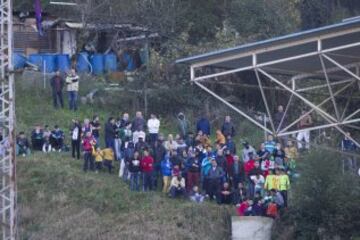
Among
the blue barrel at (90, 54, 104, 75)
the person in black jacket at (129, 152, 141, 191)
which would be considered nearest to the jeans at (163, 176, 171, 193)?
the person in black jacket at (129, 152, 141, 191)

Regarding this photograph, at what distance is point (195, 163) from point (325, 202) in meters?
4.07

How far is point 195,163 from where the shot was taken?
3506 cm

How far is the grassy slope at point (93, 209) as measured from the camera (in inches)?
1366

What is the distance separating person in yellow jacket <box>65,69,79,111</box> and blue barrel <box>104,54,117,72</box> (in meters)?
5.15

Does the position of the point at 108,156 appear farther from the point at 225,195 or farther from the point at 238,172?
the point at 238,172

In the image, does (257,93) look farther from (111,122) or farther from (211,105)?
(111,122)

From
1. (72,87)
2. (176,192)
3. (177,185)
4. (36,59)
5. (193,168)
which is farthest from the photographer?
(36,59)

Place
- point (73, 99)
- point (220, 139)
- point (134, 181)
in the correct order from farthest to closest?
point (73, 99) < point (220, 139) < point (134, 181)

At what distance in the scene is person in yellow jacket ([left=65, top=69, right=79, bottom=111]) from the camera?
142 feet

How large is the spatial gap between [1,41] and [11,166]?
10.3 feet

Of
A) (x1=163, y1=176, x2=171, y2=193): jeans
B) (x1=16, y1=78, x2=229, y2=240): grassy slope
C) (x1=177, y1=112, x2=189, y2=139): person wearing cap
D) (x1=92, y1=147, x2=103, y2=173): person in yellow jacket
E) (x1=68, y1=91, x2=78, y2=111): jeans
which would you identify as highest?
(x1=68, y1=91, x2=78, y2=111): jeans

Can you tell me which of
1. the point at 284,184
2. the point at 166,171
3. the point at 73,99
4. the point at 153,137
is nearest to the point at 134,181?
the point at 166,171

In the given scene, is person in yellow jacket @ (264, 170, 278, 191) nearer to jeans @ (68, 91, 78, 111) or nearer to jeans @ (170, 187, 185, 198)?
jeans @ (170, 187, 185, 198)

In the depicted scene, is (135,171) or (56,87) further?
(56,87)
